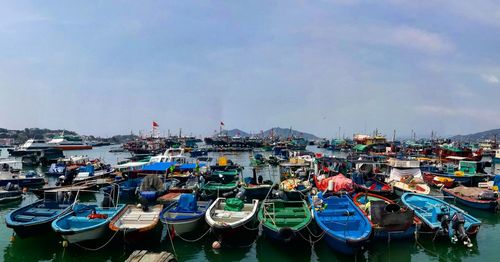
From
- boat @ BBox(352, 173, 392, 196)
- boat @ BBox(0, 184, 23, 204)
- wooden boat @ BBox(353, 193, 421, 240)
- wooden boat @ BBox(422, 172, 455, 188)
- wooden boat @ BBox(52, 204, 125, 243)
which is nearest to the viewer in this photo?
wooden boat @ BBox(52, 204, 125, 243)

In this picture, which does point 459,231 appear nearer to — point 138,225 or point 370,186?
point 370,186

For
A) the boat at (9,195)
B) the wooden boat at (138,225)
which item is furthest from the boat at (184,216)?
the boat at (9,195)

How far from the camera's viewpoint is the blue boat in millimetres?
14266

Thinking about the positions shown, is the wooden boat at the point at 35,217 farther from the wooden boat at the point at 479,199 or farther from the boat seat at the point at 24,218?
the wooden boat at the point at 479,199

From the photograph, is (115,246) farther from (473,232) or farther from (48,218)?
(473,232)

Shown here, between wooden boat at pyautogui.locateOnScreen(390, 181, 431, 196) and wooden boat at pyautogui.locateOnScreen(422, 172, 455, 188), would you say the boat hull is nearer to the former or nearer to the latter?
wooden boat at pyautogui.locateOnScreen(390, 181, 431, 196)

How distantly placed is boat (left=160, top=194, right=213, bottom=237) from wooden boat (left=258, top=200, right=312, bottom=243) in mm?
3270

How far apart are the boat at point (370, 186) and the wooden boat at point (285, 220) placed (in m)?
8.02

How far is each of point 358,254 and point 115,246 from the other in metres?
11.2

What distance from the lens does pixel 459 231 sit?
54.8 ft

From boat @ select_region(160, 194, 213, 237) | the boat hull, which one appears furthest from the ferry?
the boat hull

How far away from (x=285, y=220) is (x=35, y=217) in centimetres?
1290

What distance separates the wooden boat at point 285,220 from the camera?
1531 cm

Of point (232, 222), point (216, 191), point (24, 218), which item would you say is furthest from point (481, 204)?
point (24, 218)
